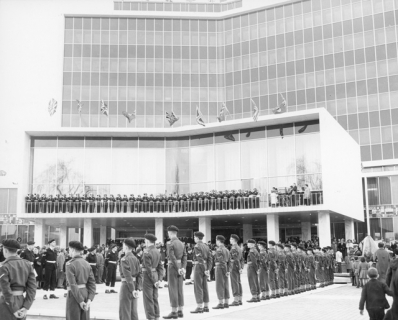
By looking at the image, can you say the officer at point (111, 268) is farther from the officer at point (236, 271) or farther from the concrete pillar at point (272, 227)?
the concrete pillar at point (272, 227)

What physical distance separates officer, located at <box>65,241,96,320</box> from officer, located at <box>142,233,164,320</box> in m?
2.32

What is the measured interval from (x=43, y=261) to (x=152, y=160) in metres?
17.0

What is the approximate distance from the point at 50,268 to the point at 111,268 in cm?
272

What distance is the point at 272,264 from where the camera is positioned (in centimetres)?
1733

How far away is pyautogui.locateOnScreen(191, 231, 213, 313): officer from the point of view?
13836 mm

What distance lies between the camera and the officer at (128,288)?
10.6 meters

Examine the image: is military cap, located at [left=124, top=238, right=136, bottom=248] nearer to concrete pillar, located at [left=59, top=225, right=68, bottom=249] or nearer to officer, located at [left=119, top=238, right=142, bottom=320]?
officer, located at [left=119, top=238, right=142, bottom=320]

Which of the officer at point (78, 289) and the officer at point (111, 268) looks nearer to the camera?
the officer at point (78, 289)

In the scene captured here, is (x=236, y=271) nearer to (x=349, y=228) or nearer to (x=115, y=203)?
(x=115, y=203)

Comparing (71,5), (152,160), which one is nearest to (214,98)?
(71,5)

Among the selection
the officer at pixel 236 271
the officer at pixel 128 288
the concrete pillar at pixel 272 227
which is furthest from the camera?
the concrete pillar at pixel 272 227

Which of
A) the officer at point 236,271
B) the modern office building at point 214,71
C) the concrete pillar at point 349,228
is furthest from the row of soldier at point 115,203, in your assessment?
the officer at point 236,271

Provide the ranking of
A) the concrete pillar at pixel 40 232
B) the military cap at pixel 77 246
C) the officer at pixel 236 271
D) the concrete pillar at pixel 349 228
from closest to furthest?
the military cap at pixel 77 246 → the officer at pixel 236 271 → the concrete pillar at pixel 40 232 → the concrete pillar at pixel 349 228

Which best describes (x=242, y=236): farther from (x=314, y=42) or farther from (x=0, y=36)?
(x=0, y=36)
